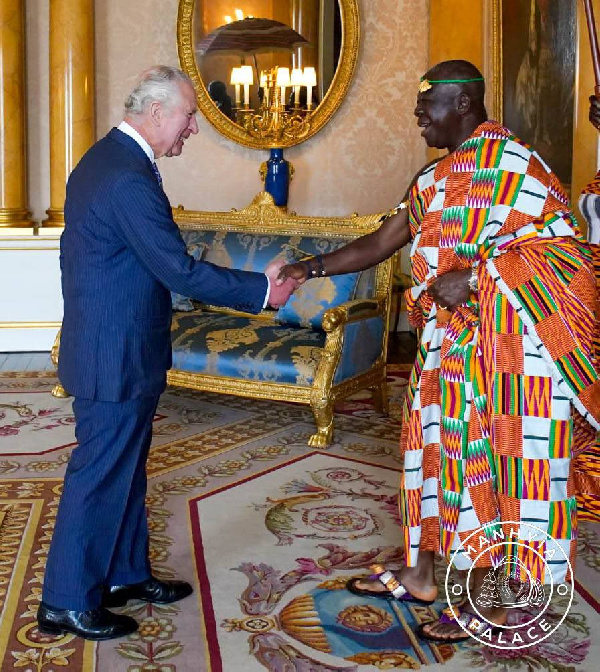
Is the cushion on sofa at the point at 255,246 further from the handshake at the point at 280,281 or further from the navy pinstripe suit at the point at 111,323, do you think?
the navy pinstripe suit at the point at 111,323

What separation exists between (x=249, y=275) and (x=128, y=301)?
0.38 m

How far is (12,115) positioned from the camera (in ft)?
24.9

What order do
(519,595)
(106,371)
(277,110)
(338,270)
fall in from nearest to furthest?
(106,371)
(519,595)
(338,270)
(277,110)

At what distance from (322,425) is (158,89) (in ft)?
8.80

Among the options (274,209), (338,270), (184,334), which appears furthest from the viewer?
(274,209)

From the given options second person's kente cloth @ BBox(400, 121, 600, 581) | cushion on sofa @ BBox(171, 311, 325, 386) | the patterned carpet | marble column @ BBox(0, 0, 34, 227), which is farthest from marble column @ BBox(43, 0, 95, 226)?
second person's kente cloth @ BBox(400, 121, 600, 581)

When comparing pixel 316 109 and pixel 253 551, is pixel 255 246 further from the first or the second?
→ pixel 253 551

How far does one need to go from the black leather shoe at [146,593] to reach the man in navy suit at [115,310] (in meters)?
0.10

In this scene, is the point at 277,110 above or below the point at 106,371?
above

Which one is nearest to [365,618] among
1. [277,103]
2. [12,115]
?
[277,103]

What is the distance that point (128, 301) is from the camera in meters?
2.70

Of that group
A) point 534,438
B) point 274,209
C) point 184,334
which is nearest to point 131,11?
point 274,209

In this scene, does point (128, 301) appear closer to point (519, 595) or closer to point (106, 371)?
point (106, 371)

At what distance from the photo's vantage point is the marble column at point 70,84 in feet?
24.8
